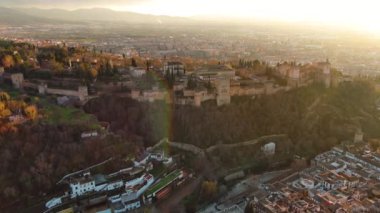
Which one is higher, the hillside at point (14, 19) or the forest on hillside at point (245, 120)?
the hillside at point (14, 19)

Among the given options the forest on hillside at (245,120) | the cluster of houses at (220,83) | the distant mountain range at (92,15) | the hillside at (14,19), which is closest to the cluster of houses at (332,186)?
the forest on hillside at (245,120)

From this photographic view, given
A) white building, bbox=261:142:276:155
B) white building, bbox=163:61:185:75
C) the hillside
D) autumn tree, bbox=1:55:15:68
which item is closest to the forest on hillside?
white building, bbox=261:142:276:155

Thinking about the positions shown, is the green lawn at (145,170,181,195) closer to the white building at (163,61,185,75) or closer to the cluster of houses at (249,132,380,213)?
the cluster of houses at (249,132,380,213)

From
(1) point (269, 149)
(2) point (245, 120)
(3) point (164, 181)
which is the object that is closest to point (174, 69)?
(2) point (245, 120)

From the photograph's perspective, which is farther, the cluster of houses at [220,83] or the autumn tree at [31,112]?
the cluster of houses at [220,83]

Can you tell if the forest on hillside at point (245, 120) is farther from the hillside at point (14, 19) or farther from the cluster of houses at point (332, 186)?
the hillside at point (14, 19)

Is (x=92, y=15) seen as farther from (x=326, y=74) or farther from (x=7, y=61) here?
(x=326, y=74)

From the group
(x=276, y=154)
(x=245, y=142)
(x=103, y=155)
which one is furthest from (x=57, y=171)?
(x=276, y=154)
